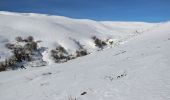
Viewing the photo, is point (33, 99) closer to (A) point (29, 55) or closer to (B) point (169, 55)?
(B) point (169, 55)

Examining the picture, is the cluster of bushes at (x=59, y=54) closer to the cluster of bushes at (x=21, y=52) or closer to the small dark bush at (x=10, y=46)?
the cluster of bushes at (x=21, y=52)

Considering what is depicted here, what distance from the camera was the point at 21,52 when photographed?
58781 mm

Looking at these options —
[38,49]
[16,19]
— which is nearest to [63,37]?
[38,49]

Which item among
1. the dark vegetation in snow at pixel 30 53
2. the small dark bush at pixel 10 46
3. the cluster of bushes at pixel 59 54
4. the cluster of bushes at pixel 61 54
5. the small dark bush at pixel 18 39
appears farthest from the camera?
the small dark bush at pixel 18 39

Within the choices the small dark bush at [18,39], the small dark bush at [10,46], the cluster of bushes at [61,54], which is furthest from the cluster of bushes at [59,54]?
the small dark bush at [18,39]

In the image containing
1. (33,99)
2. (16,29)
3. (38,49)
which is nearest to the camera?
(33,99)

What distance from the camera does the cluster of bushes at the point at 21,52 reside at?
1974 inches

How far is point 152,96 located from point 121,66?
488cm

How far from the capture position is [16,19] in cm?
10331

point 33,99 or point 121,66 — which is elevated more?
point 121,66

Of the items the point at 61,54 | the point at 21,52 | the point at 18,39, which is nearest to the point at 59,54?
the point at 61,54

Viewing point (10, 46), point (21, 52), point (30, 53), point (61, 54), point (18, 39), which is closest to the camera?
point (21, 52)

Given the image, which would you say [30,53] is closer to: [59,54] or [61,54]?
[59,54]

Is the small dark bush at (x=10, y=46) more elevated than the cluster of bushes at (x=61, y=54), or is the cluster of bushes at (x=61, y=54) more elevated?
the small dark bush at (x=10, y=46)
